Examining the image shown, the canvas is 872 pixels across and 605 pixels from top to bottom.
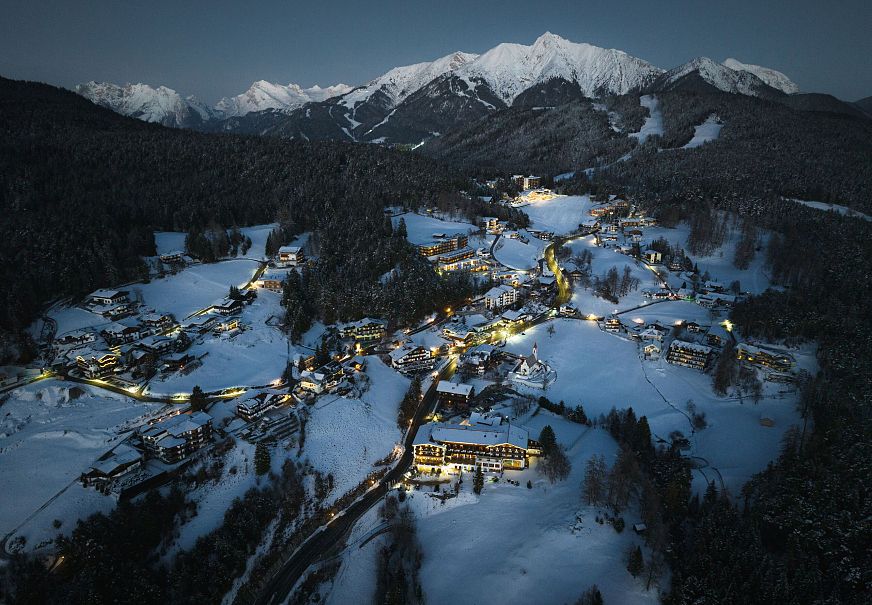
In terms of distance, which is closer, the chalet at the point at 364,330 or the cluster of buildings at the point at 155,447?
the cluster of buildings at the point at 155,447

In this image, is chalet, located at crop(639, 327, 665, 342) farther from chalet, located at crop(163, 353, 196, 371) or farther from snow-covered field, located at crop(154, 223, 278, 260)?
snow-covered field, located at crop(154, 223, 278, 260)

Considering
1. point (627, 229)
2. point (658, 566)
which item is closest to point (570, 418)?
point (658, 566)

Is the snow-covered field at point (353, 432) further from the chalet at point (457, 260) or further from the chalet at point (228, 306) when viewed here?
the chalet at point (457, 260)

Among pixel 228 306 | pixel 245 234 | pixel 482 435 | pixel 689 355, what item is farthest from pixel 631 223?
pixel 228 306

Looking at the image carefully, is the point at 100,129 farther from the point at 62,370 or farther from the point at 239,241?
the point at 62,370

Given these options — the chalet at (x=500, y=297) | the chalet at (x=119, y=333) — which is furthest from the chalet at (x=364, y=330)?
the chalet at (x=119, y=333)
